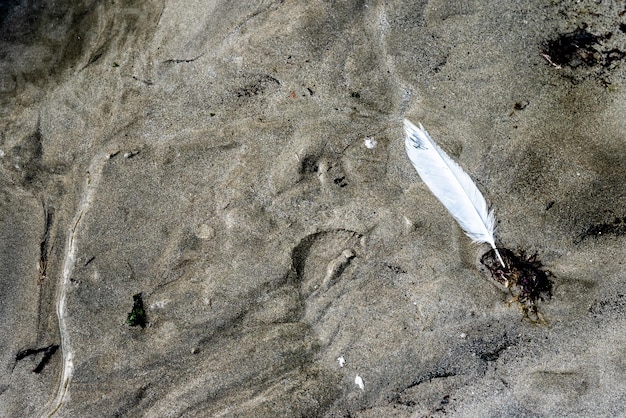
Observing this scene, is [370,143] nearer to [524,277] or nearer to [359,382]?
[524,277]

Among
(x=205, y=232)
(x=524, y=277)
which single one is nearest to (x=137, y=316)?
(x=205, y=232)

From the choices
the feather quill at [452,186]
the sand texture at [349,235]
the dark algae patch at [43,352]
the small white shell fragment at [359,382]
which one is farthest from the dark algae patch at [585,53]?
the dark algae patch at [43,352]

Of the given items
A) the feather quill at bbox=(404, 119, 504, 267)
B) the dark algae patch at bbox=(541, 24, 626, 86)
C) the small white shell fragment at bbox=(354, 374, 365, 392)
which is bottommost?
the small white shell fragment at bbox=(354, 374, 365, 392)

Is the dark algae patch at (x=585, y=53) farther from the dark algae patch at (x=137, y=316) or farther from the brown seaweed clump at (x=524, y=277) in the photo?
the dark algae patch at (x=137, y=316)

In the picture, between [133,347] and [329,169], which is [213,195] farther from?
[133,347]

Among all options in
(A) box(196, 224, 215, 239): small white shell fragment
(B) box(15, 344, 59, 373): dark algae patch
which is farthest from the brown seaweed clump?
(B) box(15, 344, 59, 373): dark algae patch

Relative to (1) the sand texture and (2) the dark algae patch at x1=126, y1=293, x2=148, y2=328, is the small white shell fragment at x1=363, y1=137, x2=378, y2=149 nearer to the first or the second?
(1) the sand texture
